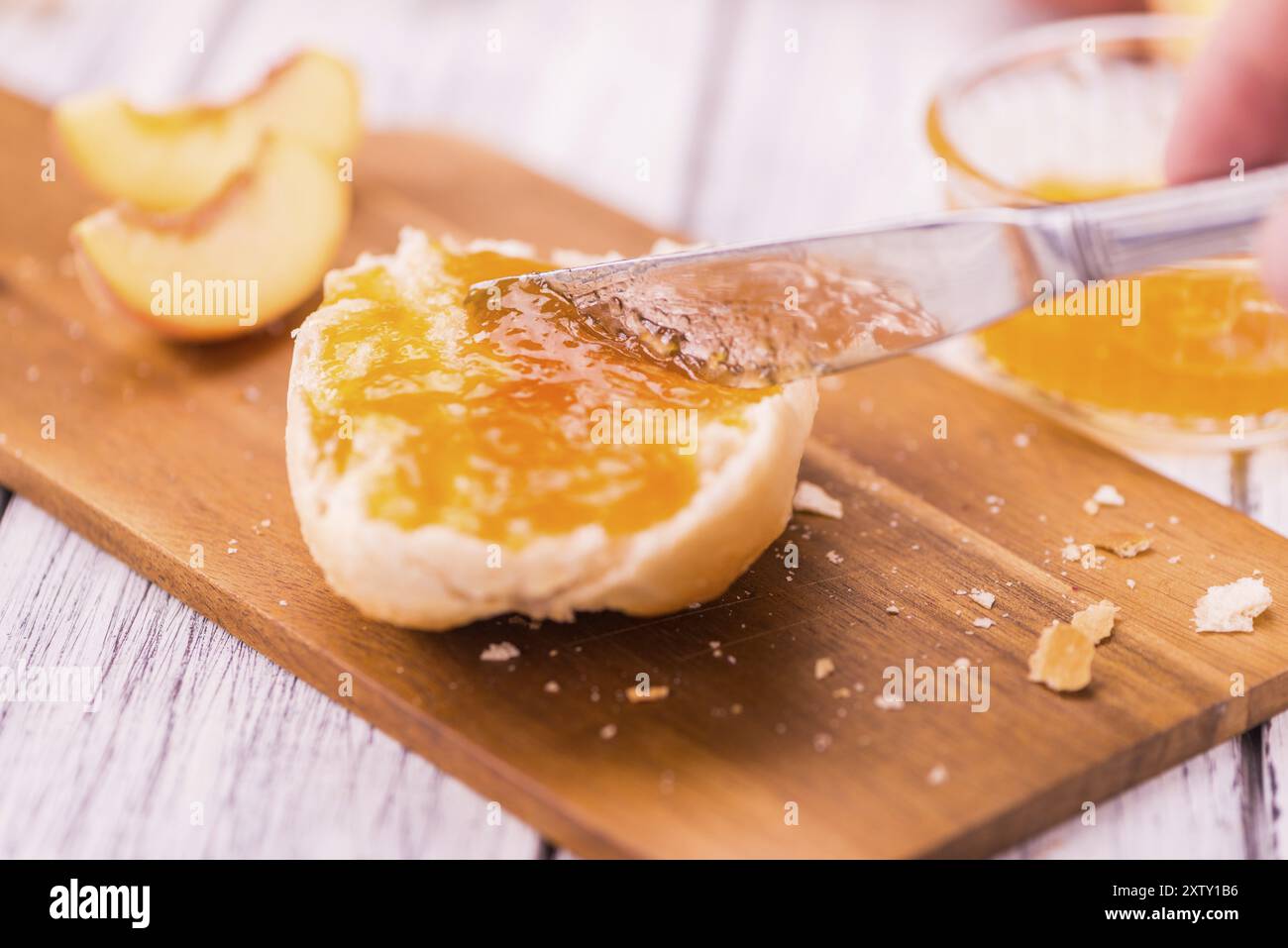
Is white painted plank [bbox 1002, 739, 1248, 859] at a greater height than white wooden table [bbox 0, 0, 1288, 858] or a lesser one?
lesser

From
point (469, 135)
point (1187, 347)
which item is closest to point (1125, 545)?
point (1187, 347)

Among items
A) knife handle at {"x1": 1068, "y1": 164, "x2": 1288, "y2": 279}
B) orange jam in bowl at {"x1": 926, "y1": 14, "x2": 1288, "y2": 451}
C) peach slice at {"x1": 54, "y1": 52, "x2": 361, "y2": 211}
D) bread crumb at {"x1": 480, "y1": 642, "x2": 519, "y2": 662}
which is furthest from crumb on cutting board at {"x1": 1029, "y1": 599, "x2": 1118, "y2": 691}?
peach slice at {"x1": 54, "y1": 52, "x2": 361, "y2": 211}

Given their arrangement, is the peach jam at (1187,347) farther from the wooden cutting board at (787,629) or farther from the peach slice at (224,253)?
the peach slice at (224,253)

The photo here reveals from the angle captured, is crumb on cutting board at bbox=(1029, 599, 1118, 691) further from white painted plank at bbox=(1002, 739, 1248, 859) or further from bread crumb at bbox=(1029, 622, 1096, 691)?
white painted plank at bbox=(1002, 739, 1248, 859)

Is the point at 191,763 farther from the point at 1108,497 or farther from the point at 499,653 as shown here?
the point at 1108,497

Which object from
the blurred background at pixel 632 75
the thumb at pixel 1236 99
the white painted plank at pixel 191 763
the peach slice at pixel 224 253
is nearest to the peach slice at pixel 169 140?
the peach slice at pixel 224 253
